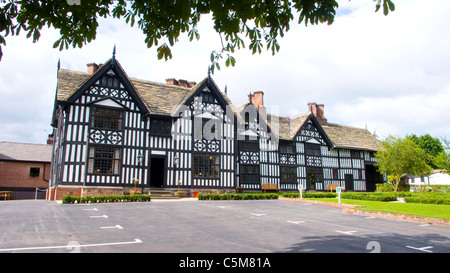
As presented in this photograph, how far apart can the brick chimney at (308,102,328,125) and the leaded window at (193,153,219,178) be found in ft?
56.5

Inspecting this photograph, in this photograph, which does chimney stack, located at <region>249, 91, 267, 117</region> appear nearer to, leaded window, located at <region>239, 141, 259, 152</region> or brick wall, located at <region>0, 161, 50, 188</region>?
leaded window, located at <region>239, 141, 259, 152</region>

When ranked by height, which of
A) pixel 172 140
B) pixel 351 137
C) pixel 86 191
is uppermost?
pixel 351 137

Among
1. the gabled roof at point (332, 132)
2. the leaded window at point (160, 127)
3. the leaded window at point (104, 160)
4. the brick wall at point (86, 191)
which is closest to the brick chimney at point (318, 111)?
the gabled roof at point (332, 132)

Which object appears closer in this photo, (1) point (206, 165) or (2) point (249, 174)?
(1) point (206, 165)

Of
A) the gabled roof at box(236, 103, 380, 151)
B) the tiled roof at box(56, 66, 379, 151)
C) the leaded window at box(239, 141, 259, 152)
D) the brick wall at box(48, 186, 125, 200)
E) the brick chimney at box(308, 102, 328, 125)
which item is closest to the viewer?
the brick wall at box(48, 186, 125, 200)

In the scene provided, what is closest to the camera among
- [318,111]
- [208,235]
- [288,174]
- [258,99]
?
[208,235]

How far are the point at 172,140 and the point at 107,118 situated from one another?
5.03 meters

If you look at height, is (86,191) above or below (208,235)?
above

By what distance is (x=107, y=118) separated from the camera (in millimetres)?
22172

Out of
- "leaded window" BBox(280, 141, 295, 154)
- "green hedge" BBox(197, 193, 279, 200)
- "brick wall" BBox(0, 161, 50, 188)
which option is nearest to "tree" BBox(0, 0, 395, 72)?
"green hedge" BBox(197, 193, 279, 200)

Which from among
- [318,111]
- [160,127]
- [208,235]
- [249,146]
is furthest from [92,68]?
[318,111]

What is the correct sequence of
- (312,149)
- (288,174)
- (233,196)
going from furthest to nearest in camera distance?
1. (312,149)
2. (288,174)
3. (233,196)

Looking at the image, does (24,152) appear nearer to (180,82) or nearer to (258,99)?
(180,82)

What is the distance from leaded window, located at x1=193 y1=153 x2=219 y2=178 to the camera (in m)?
24.9
